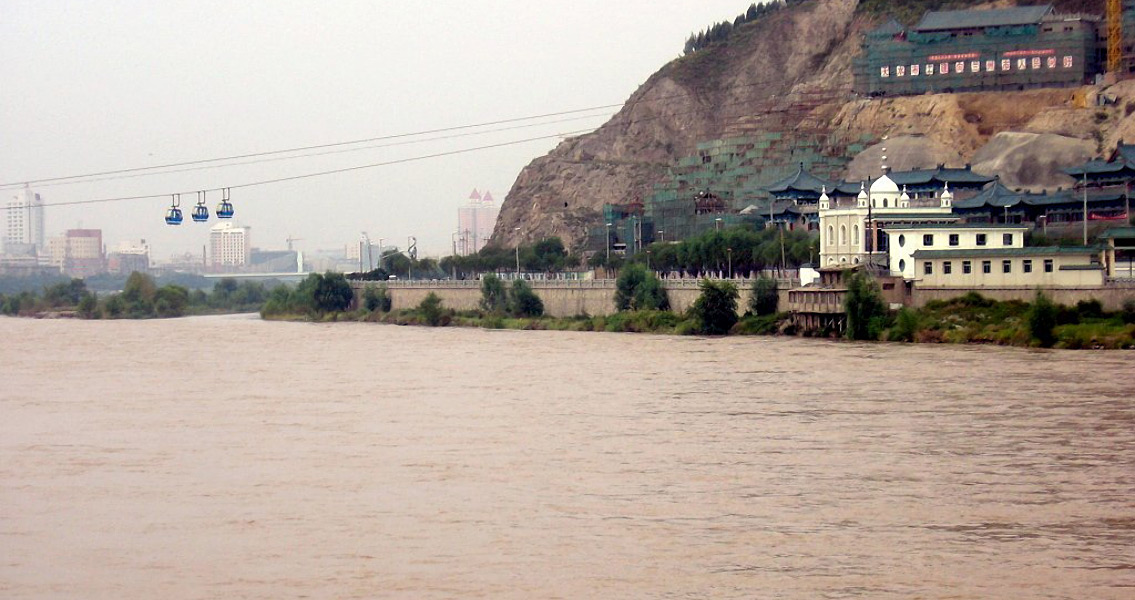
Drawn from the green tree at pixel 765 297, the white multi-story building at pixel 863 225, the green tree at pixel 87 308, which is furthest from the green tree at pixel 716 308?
the green tree at pixel 87 308

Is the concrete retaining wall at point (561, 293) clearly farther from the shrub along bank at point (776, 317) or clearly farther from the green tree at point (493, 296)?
the green tree at point (493, 296)

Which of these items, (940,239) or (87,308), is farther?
(87,308)

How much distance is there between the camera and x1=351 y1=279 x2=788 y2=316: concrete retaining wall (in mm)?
71812

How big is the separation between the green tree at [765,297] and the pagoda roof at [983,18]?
151 feet

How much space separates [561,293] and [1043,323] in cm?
3589

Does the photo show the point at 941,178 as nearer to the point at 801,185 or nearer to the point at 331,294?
the point at 801,185

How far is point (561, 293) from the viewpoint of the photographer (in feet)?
272

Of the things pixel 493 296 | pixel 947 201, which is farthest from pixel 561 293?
pixel 947 201

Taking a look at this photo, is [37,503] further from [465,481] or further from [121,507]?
[465,481]

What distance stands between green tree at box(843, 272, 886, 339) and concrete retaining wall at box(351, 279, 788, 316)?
7530mm

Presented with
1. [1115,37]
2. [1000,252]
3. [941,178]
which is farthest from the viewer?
[1115,37]

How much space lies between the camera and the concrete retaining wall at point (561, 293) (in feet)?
236

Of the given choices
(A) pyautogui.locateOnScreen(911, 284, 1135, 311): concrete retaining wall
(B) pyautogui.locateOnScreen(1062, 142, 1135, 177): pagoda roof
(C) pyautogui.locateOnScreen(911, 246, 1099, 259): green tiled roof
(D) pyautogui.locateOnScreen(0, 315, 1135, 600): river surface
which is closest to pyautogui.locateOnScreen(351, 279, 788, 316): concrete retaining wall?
(C) pyautogui.locateOnScreen(911, 246, 1099, 259): green tiled roof

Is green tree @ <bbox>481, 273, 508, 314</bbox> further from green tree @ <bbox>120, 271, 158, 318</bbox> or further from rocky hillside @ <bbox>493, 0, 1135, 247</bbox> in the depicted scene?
green tree @ <bbox>120, 271, 158, 318</bbox>
